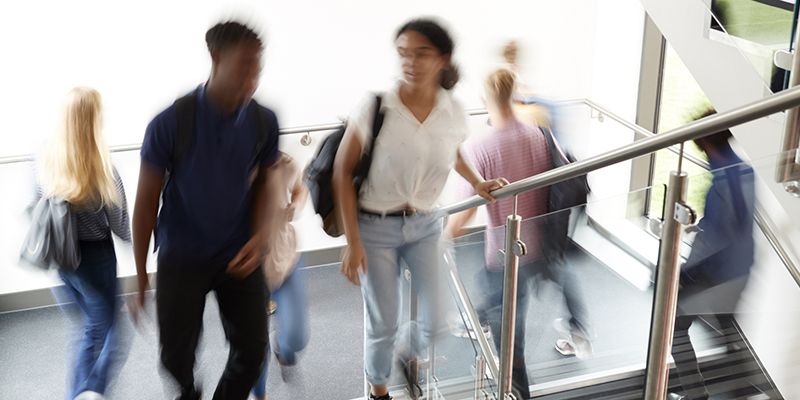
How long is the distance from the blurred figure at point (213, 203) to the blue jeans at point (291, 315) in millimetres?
541

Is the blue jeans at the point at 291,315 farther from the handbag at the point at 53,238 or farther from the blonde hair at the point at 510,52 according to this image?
the blonde hair at the point at 510,52

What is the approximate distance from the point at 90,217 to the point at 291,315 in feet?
3.33

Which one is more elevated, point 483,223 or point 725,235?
point 483,223

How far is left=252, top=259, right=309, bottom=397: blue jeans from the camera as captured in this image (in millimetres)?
3732

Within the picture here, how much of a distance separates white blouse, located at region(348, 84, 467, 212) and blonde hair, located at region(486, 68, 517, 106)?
1.92 ft

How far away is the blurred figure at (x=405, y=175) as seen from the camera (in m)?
3.14

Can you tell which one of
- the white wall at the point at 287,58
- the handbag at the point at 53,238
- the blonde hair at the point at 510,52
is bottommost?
the handbag at the point at 53,238

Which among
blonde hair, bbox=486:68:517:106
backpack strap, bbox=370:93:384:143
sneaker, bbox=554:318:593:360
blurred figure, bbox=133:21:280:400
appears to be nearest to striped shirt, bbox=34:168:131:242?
blurred figure, bbox=133:21:280:400

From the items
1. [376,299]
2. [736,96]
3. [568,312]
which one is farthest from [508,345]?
[736,96]

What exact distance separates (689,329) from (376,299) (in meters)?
1.21

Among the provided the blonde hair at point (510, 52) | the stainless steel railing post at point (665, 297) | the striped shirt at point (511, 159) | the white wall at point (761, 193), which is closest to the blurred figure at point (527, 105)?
the blonde hair at point (510, 52)

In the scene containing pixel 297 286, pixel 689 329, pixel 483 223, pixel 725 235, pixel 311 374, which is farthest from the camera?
pixel 483 223

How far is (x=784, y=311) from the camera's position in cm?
247

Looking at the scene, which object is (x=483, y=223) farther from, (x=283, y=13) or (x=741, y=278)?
(x=741, y=278)
